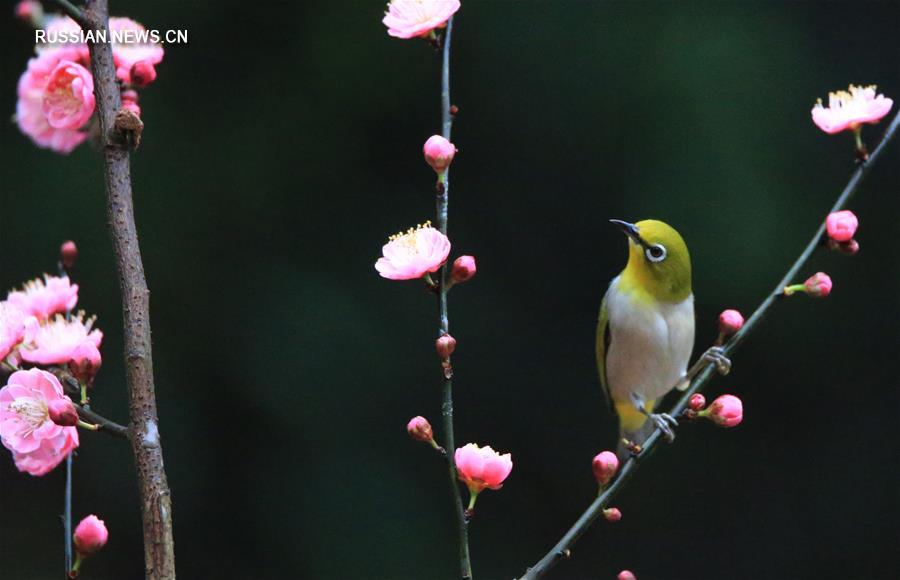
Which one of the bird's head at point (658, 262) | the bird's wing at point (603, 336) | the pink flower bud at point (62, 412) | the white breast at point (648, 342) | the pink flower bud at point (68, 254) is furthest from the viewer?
the bird's wing at point (603, 336)

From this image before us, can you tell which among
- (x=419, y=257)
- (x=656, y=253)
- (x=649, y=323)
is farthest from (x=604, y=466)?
(x=649, y=323)

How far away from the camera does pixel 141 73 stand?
0.79m

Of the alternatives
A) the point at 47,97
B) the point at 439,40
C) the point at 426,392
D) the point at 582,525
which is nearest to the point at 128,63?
the point at 47,97

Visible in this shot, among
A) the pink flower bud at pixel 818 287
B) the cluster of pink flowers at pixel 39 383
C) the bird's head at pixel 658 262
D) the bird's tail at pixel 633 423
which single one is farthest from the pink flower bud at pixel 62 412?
the bird's tail at pixel 633 423

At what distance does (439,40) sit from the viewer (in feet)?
2.60

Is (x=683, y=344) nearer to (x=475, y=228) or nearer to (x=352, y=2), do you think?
(x=475, y=228)

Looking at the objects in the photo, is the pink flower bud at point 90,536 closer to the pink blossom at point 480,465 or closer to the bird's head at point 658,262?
the pink blossom at point 480,465

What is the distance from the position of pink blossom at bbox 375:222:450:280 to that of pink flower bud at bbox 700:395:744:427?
0.87ft

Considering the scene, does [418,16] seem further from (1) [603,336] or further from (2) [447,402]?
(1) [603,336]

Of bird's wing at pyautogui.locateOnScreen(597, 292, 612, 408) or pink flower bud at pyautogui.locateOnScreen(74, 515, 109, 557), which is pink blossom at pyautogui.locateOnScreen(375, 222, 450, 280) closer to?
pink flower bud at pyautogui.locateOnScreen(74, 515, 109, 557)

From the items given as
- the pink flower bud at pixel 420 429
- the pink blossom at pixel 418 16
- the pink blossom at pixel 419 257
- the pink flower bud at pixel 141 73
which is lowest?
the pink flower bud at pixel 420 429

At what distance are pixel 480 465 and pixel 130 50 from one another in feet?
1.49

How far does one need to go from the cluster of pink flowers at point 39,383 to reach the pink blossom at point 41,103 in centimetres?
16

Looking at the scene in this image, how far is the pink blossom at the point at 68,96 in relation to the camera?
0.78 metres
